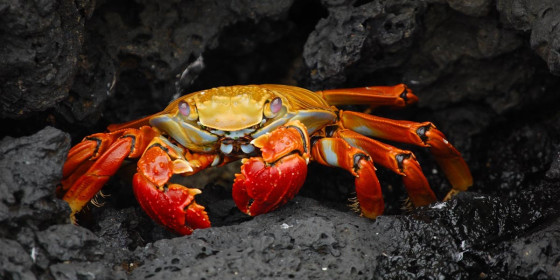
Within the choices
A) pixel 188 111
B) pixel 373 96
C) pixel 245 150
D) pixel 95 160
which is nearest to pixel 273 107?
pixel 245 150

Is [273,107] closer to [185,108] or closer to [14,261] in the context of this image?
[185,108]

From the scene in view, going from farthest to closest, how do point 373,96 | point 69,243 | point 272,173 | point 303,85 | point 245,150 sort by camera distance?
point 303,85, point 373,96, point 245,150, point 272,173, point 69,243

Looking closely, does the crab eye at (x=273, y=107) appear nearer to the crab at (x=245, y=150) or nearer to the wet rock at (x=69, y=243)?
the crab at (x=245, y=150)

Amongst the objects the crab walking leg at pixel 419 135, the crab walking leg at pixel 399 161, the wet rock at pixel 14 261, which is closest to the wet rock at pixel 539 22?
the crab walking leg at pixel 419 135

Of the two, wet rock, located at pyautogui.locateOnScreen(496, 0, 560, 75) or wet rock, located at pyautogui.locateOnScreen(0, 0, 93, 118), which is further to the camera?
wet rock, located at pyautogui.locateOnScreen(496, 0, 560, 75)

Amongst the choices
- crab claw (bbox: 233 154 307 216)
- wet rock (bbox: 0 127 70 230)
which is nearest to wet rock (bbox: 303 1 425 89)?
crab claw (bbox: 233 154 307 216)

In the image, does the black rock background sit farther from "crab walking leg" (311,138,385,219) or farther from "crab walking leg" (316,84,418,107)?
"crab walking leg" (311,138,385,219)
